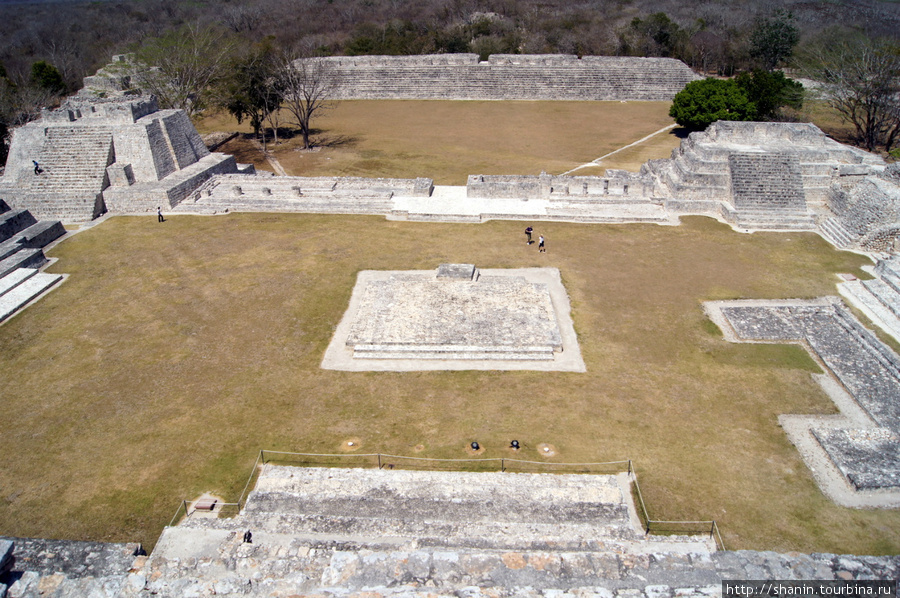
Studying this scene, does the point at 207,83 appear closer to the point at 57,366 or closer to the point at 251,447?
the point at 57,366

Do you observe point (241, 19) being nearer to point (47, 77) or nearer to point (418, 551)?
point (47, 77)

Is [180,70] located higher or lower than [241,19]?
lower

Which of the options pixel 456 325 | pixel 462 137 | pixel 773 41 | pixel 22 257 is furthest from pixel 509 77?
pixel 22 257

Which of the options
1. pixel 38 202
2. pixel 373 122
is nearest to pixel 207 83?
A: pixel 373 122

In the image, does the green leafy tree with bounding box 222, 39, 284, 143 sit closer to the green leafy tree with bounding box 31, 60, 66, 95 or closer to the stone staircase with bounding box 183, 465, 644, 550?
the green leafy tree with bounding box 31, 60, 66, 95

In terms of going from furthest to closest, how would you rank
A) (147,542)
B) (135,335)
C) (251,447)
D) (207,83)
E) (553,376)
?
(207,83)
(135,335)
(553,376)
(251,447)
(147,542)

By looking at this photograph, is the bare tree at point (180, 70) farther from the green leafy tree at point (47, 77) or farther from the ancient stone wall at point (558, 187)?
the ancient stone wall at point (558, 187)
